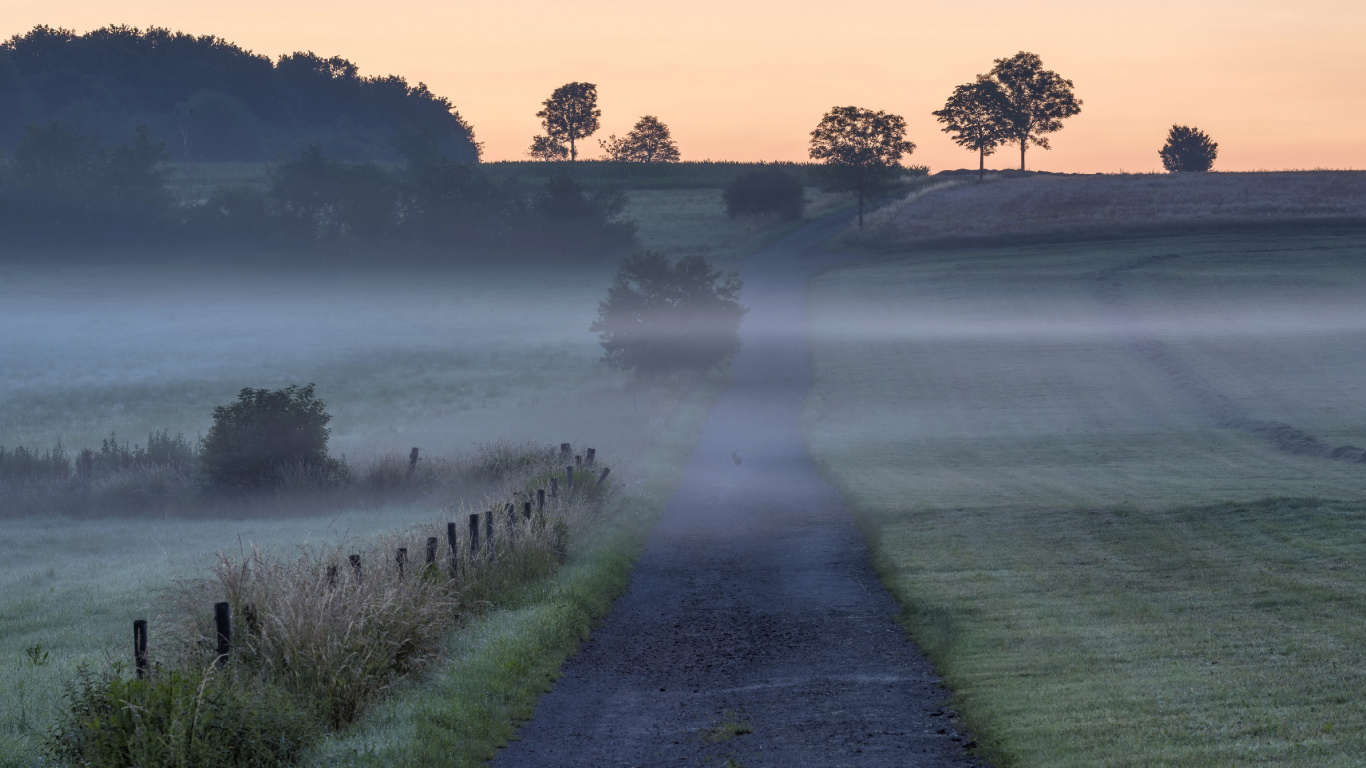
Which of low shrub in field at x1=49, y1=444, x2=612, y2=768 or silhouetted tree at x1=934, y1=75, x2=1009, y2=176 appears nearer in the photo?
low shrub in field at x1=49, y1=444, x2=612, y2=768

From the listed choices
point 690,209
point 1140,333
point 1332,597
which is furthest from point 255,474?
point 690,209

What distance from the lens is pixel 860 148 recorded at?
101 metres

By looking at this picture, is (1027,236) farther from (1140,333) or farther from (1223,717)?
(1223,717)

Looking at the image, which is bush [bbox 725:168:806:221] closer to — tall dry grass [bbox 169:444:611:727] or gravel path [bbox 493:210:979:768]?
gravel path [bbox 493:210:979:768]

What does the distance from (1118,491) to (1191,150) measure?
451ft

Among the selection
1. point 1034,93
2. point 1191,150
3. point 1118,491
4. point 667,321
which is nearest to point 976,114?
point 1034,93

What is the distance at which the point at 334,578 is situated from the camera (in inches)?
481

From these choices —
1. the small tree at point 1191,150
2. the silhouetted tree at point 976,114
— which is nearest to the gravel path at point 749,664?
the silhouetted tree at point 976,114

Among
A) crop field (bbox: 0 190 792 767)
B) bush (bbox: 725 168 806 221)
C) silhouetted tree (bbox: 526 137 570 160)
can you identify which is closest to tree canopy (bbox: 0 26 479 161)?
silhouetted tree (bbox: 526 137 570 160)

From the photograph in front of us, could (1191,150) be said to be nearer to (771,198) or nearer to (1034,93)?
(1034,93)

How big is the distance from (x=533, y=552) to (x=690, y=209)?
93180mm

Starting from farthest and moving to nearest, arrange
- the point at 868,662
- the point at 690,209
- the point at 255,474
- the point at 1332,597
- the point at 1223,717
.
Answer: the point at 690,209
the point at 255,474
the point at 1332,597
the point at 868,662
the point at 1223,717

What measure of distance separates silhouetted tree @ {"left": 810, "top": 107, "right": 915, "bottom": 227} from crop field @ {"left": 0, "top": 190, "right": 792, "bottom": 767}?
8882 mm

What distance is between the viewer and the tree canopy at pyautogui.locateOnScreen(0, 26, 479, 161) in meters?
137
